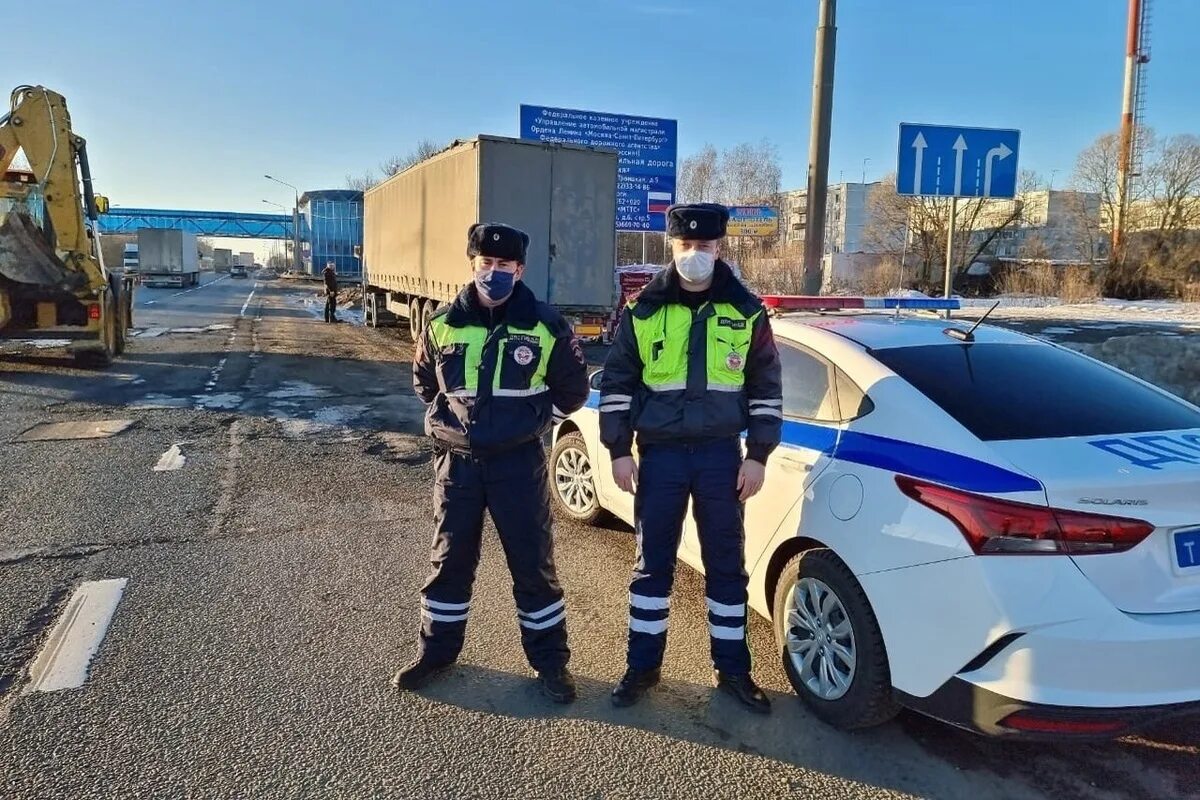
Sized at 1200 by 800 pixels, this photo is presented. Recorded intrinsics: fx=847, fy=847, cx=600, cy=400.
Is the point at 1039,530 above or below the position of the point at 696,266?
below

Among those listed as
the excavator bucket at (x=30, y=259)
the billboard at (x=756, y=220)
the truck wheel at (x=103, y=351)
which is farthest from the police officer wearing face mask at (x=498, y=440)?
the billboard at (x=756, y=220)

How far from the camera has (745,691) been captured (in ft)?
10.9

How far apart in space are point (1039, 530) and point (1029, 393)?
0.87 meters

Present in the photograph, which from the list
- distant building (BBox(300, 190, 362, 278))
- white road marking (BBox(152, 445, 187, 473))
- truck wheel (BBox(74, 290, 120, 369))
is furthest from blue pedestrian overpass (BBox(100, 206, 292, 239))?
white road marking (BBox(152, 445, 187, 473))

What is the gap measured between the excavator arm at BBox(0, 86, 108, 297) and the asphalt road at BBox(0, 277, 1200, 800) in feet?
22.7

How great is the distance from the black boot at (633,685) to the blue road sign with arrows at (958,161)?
623 centimetres

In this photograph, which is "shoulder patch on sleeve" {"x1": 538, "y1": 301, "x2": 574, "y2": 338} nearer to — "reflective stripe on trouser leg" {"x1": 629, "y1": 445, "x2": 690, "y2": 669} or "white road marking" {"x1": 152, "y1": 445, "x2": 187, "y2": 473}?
"reflective stripe on trouser leg" {"x1": 629, "y1": 445, "x2": 690, "y2": 669}

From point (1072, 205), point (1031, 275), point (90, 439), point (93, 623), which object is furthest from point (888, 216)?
point (93, 623)

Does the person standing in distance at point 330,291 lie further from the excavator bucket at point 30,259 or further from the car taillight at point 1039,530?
the car taillight at point 1039,530

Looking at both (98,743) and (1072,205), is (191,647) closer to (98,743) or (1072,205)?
(98,743)

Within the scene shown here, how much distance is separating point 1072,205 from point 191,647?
152ft

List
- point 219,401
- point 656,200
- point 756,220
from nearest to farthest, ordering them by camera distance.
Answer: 1. point 219,401
2. point 656,200
3. point 756,220

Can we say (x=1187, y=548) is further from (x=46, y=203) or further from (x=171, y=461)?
(x=46, y=203)

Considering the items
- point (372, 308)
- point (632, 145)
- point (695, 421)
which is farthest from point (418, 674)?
point (632, 145)
